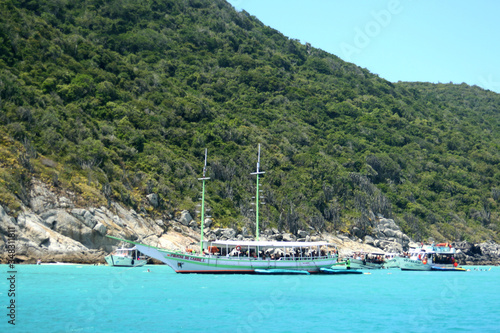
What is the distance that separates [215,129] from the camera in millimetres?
90688

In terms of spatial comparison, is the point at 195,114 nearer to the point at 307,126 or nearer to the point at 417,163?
the point at 307,126

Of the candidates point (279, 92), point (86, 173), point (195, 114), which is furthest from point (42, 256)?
point (279, 92)

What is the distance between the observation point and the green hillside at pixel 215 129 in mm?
65000

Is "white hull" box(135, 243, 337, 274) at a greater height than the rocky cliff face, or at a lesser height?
lesser

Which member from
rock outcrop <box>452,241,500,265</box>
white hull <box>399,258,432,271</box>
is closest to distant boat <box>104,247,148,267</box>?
white hull <box>399,258,432,271</box>

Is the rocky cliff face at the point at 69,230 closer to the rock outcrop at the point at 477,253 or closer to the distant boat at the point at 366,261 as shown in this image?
the distant boat at the point at 366,261

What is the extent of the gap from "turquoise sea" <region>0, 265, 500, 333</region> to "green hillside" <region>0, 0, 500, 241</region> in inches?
720

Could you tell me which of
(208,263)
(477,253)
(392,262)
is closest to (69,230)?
(208,263)

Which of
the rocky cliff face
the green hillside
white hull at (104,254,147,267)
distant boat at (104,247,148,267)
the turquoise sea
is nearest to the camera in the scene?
the turquoise sea

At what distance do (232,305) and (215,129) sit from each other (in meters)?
63.5

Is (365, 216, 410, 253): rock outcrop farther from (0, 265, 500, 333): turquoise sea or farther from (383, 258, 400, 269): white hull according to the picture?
(0, 265, 500, 333): turquoise sea

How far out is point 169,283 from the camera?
4009cm

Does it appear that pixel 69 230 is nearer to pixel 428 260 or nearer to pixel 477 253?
pixel 428 260

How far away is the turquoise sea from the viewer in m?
23.4
